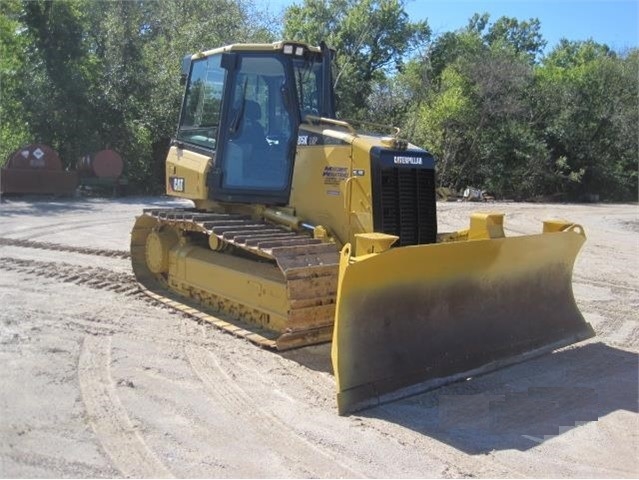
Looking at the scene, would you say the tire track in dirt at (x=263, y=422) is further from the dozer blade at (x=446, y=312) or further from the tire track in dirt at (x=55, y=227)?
the tire track in dirt at (x=55, y=227)

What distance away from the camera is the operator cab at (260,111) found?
22.8ft

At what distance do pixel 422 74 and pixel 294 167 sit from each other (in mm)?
24068

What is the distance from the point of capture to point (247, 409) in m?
4.53

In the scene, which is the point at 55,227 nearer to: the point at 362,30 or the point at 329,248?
the point at 329,248

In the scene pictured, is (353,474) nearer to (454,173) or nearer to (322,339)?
(322,339)

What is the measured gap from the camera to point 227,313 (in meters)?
7.02

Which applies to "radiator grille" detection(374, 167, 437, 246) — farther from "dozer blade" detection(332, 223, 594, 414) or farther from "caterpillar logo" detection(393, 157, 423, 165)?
"dozer blade" detection(332, 223, 594, 414)

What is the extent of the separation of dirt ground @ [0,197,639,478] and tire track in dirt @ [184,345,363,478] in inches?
0.5

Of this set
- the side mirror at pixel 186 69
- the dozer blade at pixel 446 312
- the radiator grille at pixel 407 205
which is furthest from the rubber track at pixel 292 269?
the side mirror at pixel 186 69

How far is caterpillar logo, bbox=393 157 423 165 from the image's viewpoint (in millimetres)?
6223

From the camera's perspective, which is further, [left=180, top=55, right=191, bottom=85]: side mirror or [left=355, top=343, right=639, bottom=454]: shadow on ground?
[left=180, top=55, right=191, bottom=85]: side mirror

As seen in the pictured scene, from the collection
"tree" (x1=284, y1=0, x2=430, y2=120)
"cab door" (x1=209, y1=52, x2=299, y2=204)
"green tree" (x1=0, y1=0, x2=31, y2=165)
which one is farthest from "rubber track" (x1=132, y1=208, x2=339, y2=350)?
"tree" (x1=284, y1=0, x2=430, y2=120)

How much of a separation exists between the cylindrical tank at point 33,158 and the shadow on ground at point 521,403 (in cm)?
1657

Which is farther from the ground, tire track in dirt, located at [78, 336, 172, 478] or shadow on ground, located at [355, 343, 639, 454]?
tire track in dirt, located at [78, 336, 172, 478]
